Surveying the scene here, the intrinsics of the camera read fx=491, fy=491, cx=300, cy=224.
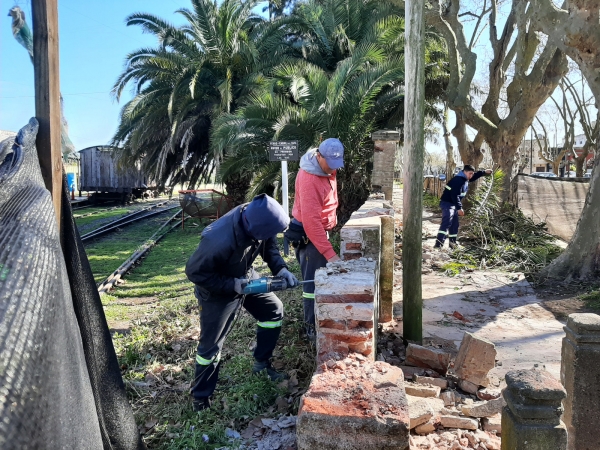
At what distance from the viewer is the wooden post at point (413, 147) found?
157 inches

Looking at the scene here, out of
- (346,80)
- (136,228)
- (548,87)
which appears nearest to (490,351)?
(346,80)

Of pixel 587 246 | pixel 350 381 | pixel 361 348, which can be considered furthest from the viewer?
pixel 587 246

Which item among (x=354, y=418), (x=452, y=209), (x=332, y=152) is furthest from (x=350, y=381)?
(x=452, y=209)

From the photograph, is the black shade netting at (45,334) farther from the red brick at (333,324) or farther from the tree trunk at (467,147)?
the tree trunk at (467,147)

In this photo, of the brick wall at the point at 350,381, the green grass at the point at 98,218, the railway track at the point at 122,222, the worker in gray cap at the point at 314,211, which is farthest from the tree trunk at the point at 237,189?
the brick wall at the point at 350,381

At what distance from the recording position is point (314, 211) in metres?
4.36

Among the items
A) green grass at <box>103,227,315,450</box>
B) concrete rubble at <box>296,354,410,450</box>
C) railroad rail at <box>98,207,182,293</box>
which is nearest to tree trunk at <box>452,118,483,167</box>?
railroad rail at <box>98,207,182,293</box>

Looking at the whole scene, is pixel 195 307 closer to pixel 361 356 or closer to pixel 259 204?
pixel 259 204

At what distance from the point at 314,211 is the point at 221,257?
3.75 ft

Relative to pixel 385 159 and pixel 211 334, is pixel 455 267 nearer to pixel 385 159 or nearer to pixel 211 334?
pixel 385 159

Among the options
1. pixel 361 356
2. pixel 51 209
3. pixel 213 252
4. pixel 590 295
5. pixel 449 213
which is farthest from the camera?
pixel 449 213

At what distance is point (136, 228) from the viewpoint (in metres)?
16.7

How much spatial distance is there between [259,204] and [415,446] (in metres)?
1.85

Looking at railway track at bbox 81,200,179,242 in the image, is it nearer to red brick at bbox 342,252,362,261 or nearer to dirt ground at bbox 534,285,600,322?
red brick at bbox 342,252,362,261
